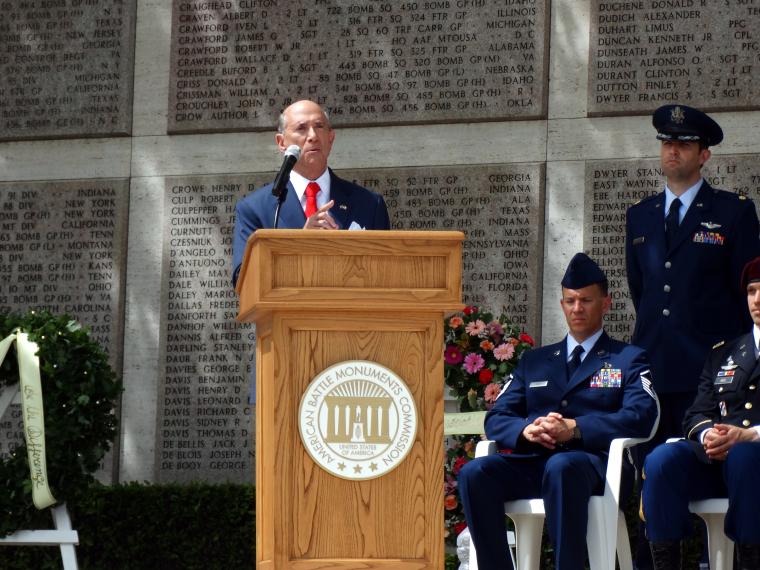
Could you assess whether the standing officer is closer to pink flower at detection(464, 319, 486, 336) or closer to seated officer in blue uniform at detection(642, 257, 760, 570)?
seated officer in blue uniform at detection(642, 257, 760, 570)

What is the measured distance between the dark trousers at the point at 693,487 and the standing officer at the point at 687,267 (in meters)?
0.62

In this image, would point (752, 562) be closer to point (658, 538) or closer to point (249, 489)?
point (658, 538)

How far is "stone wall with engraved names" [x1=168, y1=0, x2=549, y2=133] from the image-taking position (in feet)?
26.5

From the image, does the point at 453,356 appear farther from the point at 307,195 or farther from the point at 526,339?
the point at 307,195

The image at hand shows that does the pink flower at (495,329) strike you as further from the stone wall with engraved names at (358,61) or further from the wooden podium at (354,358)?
the wooden podium at (354,358)

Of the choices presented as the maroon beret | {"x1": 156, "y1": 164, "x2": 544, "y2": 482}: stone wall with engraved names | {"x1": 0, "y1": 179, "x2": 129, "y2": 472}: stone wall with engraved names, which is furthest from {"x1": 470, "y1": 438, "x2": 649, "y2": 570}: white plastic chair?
{"x1": 0, "y1": 179, "x2": 129, "y2": 472}: stone wall with engraved names

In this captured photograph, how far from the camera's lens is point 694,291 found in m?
5.93

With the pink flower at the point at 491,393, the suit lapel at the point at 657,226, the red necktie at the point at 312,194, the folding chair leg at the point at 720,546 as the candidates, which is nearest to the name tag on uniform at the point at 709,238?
the suit lapel at the point at 657,226

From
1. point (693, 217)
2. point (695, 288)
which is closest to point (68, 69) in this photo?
point (693, 217)

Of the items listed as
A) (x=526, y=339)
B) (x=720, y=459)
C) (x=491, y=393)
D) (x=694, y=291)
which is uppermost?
(x=694, y=291)

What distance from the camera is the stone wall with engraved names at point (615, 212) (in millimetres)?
7750

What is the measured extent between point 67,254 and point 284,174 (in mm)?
4350

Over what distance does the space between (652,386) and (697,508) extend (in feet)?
1.87

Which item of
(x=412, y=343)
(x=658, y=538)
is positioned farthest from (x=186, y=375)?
(x=412, y=343)
